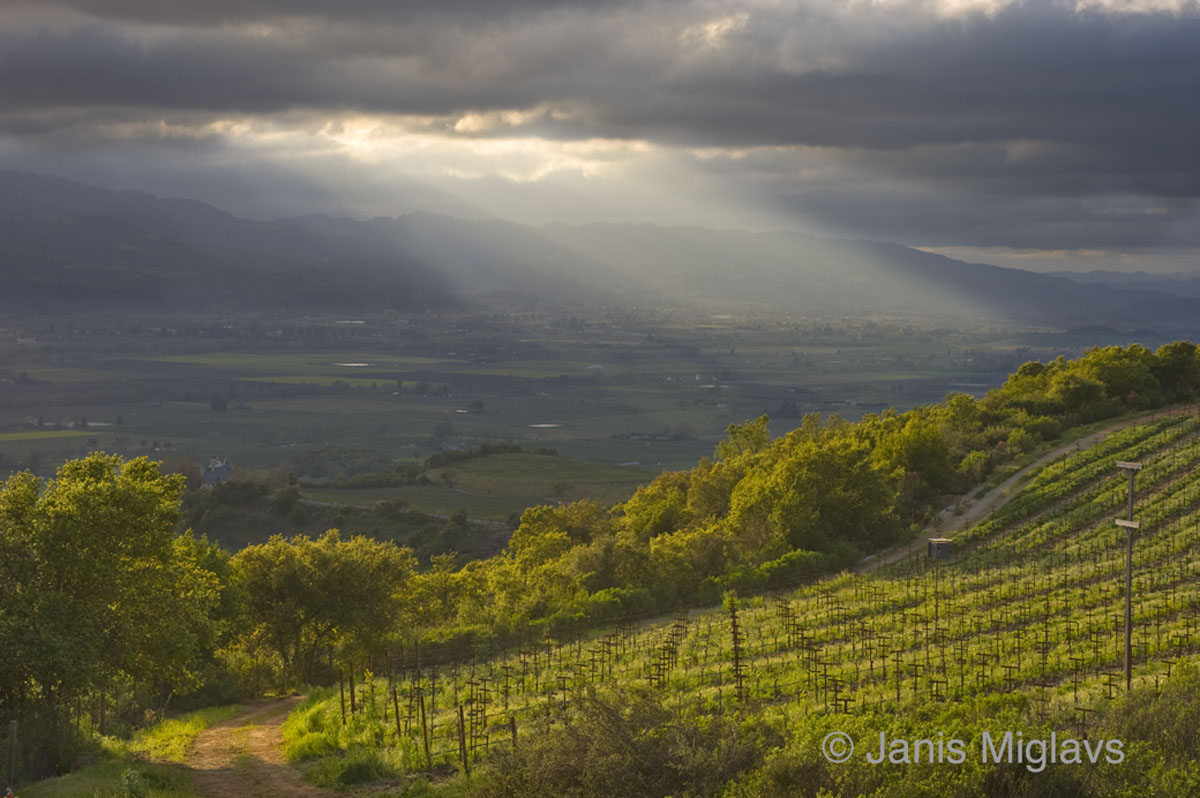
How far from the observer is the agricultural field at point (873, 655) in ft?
63.3

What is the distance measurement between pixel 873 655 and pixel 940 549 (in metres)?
18.5

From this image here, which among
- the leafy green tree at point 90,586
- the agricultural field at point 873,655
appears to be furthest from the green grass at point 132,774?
the agricultural field at point 873,655

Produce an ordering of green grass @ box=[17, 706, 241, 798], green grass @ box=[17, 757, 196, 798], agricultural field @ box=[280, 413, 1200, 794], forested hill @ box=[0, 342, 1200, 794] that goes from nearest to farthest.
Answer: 1. green grass @ box=[17, 757, 196, 798]
2. green grass @ box=[17, 706, 241, 798]
3. agricultural field @ box=[280, 413, 1200, 794]
4. forested hill @ box=[0, 342, 1200, 794]

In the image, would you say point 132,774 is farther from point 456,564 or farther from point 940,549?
point 456,564

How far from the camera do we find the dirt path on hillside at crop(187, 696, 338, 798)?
18.6 meters

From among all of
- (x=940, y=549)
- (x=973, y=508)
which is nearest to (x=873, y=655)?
(x=940, y=549)

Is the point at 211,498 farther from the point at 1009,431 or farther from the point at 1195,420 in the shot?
the point at 1195,420

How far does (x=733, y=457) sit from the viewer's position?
7362 centimetres

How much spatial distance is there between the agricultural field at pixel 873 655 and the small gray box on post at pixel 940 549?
469 mm

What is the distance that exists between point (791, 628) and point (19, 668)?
20.3m

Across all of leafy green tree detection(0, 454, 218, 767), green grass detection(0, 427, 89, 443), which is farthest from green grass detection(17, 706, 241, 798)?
green grass detection(0, 427, 89, 443)

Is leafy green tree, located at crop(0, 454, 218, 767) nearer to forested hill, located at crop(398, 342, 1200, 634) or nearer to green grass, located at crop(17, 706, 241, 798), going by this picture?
green grass, located at crop(17, 706, 241, 798)

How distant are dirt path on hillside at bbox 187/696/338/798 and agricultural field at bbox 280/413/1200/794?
0.84 metres

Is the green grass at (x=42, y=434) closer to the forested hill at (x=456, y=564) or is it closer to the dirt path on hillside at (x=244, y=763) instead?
the forested hill at (x=456, y=564)
